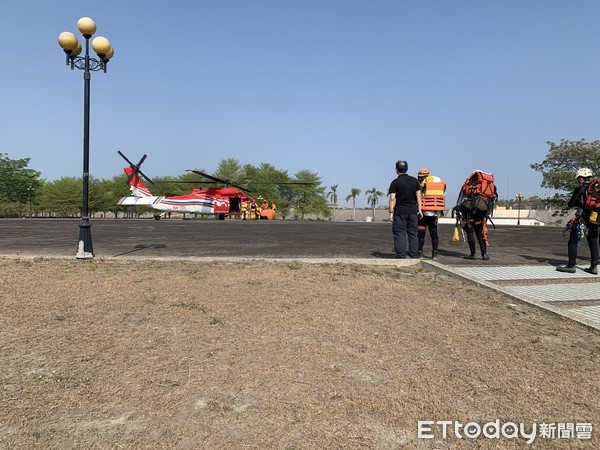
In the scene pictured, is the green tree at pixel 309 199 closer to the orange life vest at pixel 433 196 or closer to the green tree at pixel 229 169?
the green tree at pixel 229 169

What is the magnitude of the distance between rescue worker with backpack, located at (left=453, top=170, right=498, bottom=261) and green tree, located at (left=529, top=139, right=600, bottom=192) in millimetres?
42110

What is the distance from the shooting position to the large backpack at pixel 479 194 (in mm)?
7677

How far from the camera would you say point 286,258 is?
7.77 m

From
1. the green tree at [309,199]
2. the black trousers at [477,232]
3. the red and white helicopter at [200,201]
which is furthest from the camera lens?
the green tree at [309,199]

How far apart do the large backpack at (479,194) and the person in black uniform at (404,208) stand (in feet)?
3.50

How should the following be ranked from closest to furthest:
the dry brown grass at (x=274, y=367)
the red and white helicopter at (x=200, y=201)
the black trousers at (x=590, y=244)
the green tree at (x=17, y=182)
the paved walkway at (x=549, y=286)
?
the dry brown grass at (x=274, y=367) < the paved walkway at (x=549, y=286) < the black trousers at (x=590, y=244) < the red and white helicopter at (x=200, y=201) < the green tree at (x=17, y=182)

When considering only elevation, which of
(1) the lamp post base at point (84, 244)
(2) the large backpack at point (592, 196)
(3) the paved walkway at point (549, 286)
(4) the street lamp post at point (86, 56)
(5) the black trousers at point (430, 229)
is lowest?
(3) the paved walkway at point (549, 286)

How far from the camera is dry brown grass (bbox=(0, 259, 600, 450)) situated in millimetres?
2039

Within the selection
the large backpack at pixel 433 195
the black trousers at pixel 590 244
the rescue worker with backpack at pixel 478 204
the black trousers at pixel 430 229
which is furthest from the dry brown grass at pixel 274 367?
the large backpack at pixel 433 195

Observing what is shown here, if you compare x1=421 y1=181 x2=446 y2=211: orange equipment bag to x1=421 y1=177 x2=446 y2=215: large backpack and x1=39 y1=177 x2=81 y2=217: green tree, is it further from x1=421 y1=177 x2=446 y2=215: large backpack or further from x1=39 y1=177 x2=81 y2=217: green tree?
x1=39 y1=177 x2=81 y2=217: green tree

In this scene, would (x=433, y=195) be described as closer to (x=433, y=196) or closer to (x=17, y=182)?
(x=433, y=196)

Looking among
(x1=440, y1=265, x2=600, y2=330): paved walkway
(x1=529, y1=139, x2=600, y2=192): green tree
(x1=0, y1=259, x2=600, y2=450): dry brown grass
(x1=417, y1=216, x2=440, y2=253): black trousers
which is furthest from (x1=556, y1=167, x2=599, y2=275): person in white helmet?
(x1=529, y1=139, x2=600, y2=192): green tree

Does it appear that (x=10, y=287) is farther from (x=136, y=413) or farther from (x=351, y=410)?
(x=351, y=410)

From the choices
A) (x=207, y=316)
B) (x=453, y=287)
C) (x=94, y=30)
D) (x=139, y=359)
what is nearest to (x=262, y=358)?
(x=139, y=359)
